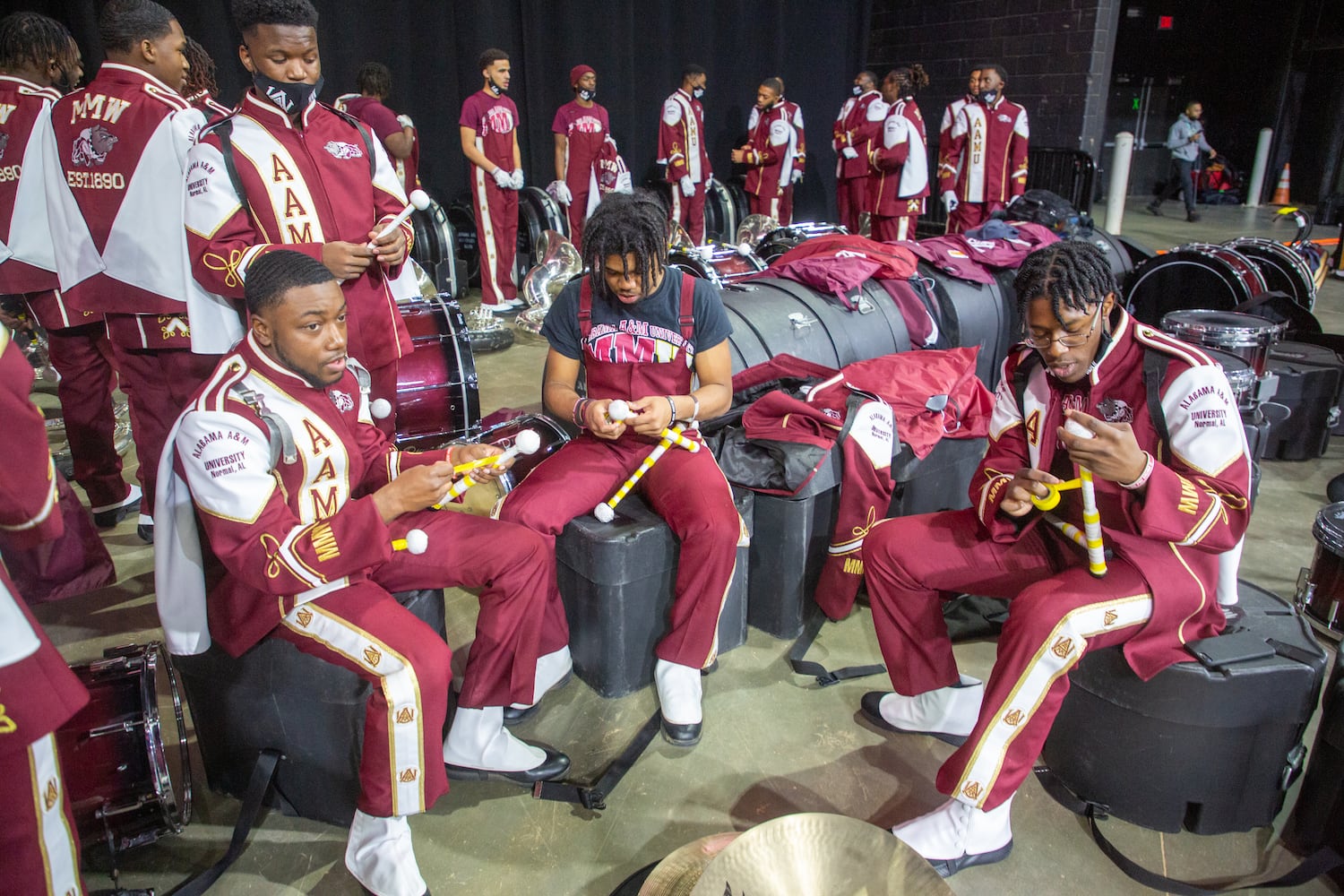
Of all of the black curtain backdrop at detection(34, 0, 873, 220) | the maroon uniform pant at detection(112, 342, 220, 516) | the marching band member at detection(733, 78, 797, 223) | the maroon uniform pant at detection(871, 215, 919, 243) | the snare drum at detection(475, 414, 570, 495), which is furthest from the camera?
the marching band member at detection(733, 78, 797, 223)

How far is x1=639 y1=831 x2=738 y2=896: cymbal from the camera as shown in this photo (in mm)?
1585

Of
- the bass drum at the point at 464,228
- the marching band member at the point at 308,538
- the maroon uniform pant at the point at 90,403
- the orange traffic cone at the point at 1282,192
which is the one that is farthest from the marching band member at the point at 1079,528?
the orange traffic cone at the point at 1282,192

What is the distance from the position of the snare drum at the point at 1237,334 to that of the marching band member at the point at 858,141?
4328 millimetres

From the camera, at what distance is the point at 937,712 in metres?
2.28

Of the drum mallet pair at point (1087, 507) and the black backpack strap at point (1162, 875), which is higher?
the drum mallet pair at point (1087, 507)

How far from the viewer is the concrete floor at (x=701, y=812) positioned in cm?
192

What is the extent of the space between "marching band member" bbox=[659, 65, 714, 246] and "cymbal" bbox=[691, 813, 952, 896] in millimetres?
6688

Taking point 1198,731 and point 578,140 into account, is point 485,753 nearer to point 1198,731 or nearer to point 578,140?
point 1198,731

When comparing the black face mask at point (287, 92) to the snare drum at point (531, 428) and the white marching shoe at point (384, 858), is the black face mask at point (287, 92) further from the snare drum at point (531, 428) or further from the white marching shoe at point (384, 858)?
the white marching shoe at point (384, 858)

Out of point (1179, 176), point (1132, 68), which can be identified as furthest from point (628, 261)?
point (1132, 68)

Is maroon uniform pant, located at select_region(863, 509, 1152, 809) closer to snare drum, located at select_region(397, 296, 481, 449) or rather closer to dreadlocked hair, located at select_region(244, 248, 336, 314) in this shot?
dreadlocked hair, located at select_region(244, 248, 336, 314)

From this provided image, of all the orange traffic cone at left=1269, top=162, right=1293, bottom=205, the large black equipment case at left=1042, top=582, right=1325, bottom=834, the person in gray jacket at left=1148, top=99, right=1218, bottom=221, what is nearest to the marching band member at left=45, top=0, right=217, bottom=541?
the large black equipment case at left=1042, top=582, right=1325, bottom=834

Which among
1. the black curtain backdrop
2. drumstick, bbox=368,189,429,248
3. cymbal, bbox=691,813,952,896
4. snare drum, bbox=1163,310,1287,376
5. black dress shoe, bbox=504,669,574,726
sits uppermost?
the black curtain backdrop

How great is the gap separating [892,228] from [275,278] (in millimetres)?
6815
